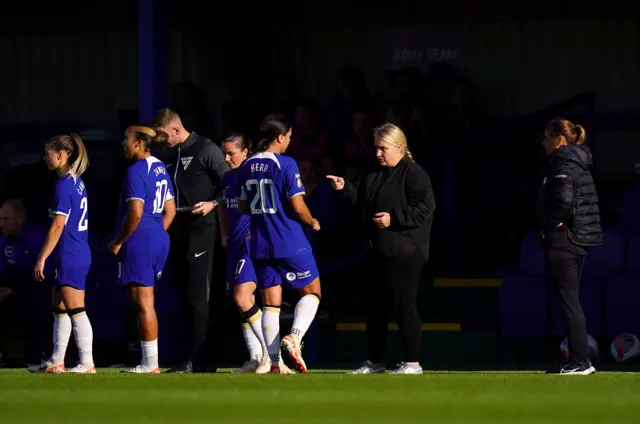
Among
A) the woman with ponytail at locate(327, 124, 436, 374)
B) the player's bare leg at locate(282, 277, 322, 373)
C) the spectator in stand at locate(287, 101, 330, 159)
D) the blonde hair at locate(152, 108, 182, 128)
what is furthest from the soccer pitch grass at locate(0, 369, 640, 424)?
the spectator in stand at locate(287, 101, 330, 159)

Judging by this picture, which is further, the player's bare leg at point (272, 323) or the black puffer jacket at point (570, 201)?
the black puffer jacket at point (570, 201)

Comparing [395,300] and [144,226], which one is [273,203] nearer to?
[144,226]

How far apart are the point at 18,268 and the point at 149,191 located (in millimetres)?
3257

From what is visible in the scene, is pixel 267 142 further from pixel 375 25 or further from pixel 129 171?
pixel 375 25

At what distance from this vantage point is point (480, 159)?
16453 millimetres

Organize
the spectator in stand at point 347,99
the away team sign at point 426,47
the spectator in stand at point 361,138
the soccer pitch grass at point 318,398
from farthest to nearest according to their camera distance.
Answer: the away team sign at point 426,47 → the spectator in stand at point 347,99 → the spectator in stand at point 361,138 → the soccer pitch grass at point 318,398

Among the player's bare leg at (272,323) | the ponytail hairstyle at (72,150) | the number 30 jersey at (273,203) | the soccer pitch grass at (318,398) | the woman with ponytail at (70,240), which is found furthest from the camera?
the ponytail hairstyle at (72,150)

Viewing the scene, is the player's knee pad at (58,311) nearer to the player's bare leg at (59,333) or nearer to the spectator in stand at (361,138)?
the player's bare leg at (59,333)

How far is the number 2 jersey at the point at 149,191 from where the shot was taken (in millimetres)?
12508

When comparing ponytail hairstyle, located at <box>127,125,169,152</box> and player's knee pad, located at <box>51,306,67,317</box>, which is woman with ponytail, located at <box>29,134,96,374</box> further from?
ponytail hairstyle, located at <box>127,125,169,152</box>

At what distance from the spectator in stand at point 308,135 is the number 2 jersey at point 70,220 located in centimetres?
334

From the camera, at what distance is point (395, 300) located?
12.5 m

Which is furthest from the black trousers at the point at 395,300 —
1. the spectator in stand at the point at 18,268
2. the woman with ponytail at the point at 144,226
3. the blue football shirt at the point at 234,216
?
the spectator in stand at the point at 18,268

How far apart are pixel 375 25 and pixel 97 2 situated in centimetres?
311
